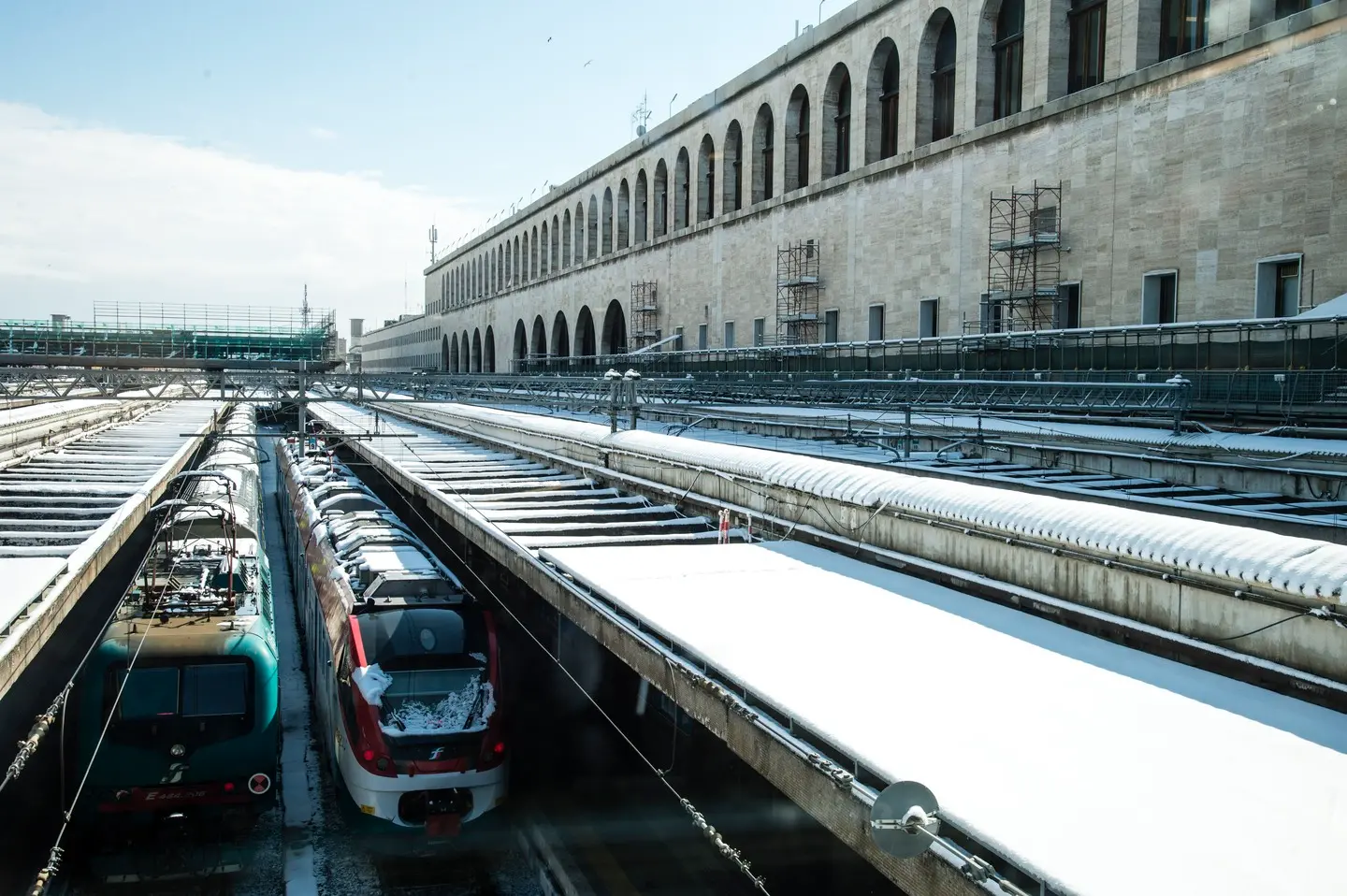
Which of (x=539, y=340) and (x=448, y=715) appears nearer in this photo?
(x=448, y=715)

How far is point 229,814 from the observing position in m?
14.1

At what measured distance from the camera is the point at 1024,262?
1211 inches

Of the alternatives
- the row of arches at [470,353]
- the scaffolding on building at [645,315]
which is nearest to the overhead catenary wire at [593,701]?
the scaffolding on building at [645,315]

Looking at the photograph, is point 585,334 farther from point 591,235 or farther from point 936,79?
point 936,79

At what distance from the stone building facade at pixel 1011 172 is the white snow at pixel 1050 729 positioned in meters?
17.6

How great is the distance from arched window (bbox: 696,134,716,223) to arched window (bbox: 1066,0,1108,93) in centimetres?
2466

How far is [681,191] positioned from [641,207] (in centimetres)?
622

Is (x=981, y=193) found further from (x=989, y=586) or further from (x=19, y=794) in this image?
(x=19, y=794)

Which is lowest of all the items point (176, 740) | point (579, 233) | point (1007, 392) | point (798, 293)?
point (176, 740)

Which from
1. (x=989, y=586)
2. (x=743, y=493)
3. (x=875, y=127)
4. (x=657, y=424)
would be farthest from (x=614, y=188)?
(x=989, y=586)

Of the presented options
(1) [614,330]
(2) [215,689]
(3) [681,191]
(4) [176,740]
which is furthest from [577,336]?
(4) [176,740]

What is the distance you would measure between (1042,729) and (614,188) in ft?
204

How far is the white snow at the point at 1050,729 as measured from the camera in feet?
16.6

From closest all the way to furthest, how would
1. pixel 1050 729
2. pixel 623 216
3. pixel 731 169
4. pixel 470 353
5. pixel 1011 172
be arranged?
pixel 1050 729, pixel 1011 172, pixel 731 169, pixel 623 216, pixel 470 353
